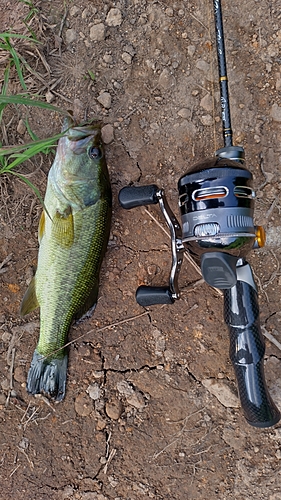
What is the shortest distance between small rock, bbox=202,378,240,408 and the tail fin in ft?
3.28

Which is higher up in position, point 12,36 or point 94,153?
point 12,36

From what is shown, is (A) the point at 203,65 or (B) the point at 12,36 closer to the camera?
(B) the point at 12,36

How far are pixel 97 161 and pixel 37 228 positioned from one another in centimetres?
72

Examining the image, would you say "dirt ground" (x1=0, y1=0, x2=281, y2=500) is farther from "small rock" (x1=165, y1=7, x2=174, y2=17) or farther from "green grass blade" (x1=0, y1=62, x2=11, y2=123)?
"green grass blade" (x1=0, y1=62, x2=11, y2=123)

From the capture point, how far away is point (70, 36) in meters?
3.11

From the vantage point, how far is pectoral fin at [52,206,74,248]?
2.78 m

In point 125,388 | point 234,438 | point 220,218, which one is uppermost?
point 220,218

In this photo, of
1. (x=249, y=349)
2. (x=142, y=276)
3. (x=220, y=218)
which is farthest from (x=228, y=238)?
(x=142, y=276)

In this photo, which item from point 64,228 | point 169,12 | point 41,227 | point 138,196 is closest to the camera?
point 138,196

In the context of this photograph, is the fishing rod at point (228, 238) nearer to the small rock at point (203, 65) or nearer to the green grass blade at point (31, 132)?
the small rock at point (203, 65)

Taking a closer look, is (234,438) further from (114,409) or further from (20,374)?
(20,374)

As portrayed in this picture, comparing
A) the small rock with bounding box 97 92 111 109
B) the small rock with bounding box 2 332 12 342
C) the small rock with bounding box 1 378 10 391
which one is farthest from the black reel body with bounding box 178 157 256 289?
the small rock with bounding box 1 378 10 391

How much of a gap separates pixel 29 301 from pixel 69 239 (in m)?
0.58

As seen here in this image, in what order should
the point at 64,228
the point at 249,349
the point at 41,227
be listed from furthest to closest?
the point at 41,227
the point at 64,228
the point at 249,349
